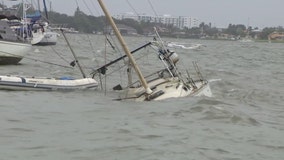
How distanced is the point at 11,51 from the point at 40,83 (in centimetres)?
1522

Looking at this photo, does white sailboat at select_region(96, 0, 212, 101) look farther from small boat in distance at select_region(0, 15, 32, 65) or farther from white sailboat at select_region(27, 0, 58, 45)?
white sailboat at select_region(27, 0, 58, 45)

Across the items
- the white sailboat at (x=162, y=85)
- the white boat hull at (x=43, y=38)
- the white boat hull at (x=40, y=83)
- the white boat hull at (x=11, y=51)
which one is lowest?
the white boat hull at (x=43, y=38)

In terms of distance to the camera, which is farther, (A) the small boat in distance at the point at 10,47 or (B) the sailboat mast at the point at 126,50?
(A) the small boat in distance at the point at 10,47

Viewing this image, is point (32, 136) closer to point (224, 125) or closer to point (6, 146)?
point (6, 146)

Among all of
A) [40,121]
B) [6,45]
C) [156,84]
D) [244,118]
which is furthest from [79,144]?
[6,45]

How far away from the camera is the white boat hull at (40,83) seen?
21172mm

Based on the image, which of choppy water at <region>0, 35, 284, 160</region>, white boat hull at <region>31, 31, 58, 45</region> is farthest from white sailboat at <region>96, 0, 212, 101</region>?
white boat hull at <region>31, 31, 58, 45</region>

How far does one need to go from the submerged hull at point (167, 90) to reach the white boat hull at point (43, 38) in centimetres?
5046

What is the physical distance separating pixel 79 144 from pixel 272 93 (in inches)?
712

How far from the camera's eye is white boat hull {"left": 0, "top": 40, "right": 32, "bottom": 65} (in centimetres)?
3527

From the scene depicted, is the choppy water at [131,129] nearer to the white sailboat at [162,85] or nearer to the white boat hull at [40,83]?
the white sailboat at [162,85]

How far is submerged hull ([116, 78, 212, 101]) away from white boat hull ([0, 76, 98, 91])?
265 cm

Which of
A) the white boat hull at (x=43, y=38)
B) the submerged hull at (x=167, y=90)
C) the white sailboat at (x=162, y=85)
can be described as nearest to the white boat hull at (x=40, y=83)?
the white sailboat at (x=162, y=85)

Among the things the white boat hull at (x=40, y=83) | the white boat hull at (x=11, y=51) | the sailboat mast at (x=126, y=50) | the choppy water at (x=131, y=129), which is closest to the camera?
the choppy water at (x=131, y=129)
